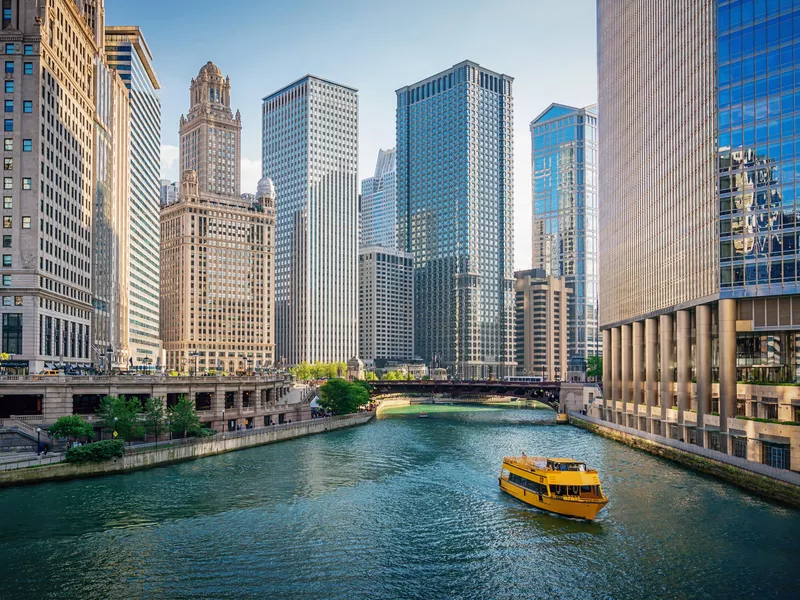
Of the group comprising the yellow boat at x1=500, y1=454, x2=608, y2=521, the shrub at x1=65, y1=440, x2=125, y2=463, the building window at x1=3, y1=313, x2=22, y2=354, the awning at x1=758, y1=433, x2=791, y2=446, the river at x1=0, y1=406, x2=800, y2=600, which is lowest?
the river at x1=0, y1=406, x2=800, y2=600

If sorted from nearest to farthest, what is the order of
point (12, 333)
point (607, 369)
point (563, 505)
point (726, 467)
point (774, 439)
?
point (563, 505)
point (774, 439)
point (726, 467)
point (12, 333)
point (607, 369)

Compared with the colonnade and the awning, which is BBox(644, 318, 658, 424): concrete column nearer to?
the colonnade

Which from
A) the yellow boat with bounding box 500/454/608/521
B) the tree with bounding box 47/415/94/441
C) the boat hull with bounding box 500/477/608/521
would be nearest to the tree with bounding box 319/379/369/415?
the tree with bounding box 47/415/94/441

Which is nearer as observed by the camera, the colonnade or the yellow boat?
the yellow boat

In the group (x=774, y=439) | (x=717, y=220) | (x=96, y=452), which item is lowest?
(x=96, y=452)

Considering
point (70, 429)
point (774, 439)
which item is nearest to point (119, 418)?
point (70, 429)

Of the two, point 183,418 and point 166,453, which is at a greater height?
point 183,418

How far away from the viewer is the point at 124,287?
18538 cm

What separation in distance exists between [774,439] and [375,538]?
4511cm

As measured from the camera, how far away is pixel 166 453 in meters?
93.5

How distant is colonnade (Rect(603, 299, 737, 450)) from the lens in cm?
9175

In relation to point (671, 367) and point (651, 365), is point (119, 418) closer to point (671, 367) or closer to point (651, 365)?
point (671, 367)

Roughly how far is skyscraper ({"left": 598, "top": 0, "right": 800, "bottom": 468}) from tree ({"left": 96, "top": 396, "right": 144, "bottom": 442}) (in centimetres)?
7348

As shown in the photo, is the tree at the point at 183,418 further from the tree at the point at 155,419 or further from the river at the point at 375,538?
the river at the point at 375,538
